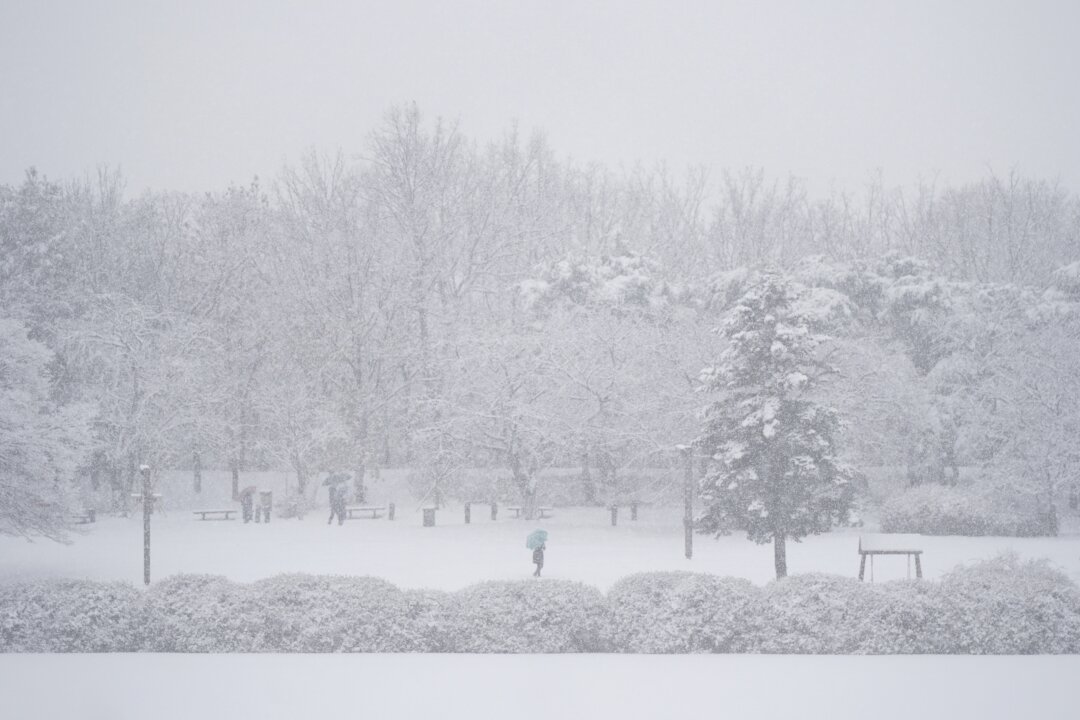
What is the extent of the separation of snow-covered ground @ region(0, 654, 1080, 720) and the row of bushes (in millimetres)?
189

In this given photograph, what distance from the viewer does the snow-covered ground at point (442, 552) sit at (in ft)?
42.0

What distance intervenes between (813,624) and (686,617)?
1.24m

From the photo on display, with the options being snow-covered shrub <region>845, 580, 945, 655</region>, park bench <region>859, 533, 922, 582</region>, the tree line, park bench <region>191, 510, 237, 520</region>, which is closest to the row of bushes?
snow-covered shrub <region>845, 580, 945, 655</region>

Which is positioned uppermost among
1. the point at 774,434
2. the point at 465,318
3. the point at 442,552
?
the point at 465,318

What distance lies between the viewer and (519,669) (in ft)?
26.8

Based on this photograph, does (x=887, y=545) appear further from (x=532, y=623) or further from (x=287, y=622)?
(x=287, y=622)

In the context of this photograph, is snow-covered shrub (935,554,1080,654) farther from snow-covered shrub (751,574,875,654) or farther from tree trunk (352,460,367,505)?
tree trunk (352,460,367,505)

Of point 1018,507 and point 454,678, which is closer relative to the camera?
point 454,678

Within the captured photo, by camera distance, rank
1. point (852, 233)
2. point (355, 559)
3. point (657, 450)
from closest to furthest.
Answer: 1. point (355, 559)
2. point (657, 450)
3. point (852, 233)

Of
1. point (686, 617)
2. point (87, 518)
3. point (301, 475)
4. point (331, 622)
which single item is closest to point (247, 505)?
point (301, 475)

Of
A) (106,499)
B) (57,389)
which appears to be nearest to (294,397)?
(106,499)

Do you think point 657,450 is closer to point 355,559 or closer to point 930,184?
point 355,559

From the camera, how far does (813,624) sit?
27.8ft

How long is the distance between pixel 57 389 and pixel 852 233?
817 inches
